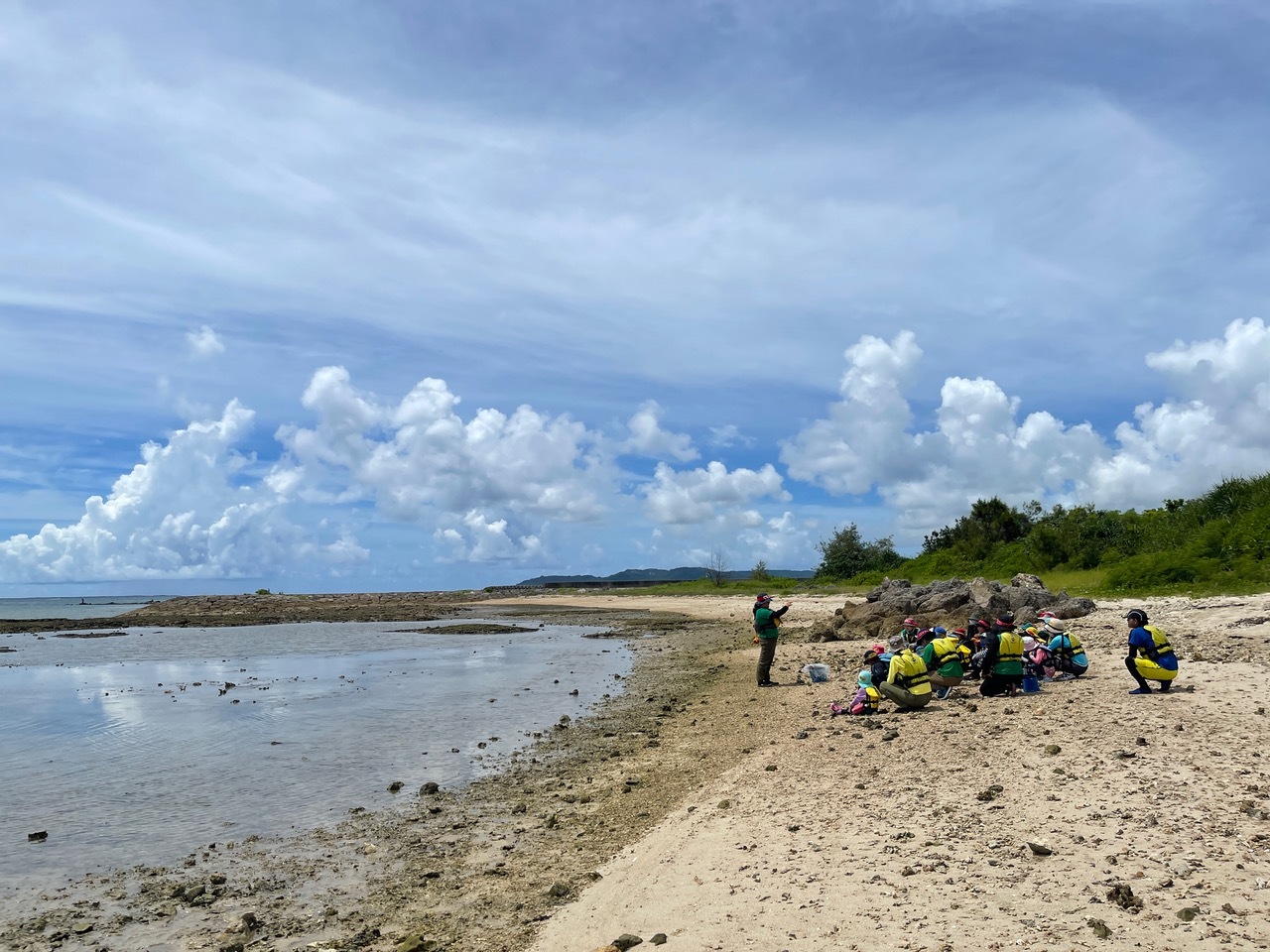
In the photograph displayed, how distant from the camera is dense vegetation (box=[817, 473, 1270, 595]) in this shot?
3219 centimetres

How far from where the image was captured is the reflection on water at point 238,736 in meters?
12.4

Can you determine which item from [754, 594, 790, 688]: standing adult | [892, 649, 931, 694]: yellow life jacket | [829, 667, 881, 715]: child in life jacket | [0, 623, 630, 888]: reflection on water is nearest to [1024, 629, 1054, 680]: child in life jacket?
[892, 649, 931, 694]: yellow life jacket

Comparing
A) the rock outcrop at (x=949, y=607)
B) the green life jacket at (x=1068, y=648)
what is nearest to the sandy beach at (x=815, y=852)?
the green life jacket at (x=1068, y=648)

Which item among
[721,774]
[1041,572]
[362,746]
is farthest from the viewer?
[1041,572]

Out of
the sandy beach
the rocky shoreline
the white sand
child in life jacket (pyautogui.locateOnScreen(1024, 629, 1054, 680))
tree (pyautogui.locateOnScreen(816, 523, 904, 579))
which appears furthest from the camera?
tree (pyautogui.locateOnScreen(816, 523, 904, 579))

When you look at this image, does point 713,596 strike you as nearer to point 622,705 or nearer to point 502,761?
point 622,705

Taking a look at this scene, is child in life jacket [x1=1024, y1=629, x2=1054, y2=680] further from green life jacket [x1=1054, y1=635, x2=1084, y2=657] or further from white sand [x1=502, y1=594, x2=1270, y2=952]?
white sand [x1=502, y1=594, x2=1270, y2=952]

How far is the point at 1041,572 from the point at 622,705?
34.8 meters

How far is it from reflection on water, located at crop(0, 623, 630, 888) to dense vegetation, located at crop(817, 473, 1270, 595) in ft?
70.1

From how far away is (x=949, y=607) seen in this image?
1115 inches

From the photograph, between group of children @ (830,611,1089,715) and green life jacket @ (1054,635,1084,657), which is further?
green life jacket @ (1054,635,1084,657)

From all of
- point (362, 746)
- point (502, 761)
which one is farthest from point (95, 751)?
point (502, 761)

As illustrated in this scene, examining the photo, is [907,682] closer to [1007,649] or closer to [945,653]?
[945,653]

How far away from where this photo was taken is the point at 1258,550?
1234 inches
